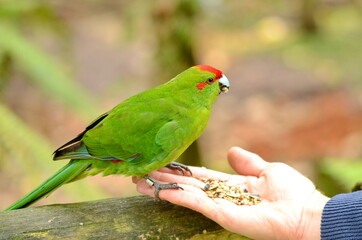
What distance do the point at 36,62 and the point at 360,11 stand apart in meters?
10.1

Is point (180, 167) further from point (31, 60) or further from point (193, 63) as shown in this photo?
point (193, 63)

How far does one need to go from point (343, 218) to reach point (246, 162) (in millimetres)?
821

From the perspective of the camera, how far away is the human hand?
7.16 feet

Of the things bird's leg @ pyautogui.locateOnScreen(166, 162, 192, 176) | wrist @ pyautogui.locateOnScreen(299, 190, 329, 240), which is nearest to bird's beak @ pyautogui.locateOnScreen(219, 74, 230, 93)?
bird's leg @ pyautogui.locateOnScreen(166, 162, 192, 176)

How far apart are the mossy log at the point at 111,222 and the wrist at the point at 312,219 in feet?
1.18

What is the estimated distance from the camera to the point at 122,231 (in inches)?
84.9

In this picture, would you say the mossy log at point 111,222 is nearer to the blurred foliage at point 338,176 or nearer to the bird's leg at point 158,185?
the bird's leg at point 158,185

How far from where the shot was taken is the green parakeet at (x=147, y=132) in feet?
8.73

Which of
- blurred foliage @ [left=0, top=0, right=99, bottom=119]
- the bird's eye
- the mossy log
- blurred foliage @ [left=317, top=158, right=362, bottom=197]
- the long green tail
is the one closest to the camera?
the mossy log

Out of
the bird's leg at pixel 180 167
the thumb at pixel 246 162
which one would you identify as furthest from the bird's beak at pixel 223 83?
the bird's leg at pixel 180 167

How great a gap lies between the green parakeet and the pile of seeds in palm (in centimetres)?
30

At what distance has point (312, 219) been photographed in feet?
7.66

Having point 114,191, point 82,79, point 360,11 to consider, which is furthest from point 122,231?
point 360,11

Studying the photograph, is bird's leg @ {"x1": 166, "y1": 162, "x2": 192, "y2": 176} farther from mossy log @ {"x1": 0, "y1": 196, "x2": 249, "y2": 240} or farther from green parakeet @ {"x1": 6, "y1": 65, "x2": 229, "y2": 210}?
mossy log @ {"x1": 0, "y1": 196, "x2": 249, "y2": 240}
